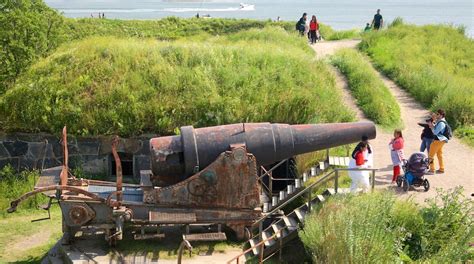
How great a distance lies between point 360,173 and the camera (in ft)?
31.3

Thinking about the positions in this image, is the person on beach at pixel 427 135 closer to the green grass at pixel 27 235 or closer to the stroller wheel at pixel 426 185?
the stroller wheel at pixel 426 185

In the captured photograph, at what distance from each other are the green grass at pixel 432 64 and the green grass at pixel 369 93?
1058 millimetres

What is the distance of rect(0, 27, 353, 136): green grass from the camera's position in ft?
42.2

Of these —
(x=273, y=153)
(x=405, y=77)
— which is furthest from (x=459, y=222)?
(x=405, y=77)

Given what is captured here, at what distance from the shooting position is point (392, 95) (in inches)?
687

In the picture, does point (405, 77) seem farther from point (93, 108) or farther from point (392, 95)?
point (93, 108)

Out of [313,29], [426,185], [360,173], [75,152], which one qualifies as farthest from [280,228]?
[313,29]

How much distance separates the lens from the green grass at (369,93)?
1504cm

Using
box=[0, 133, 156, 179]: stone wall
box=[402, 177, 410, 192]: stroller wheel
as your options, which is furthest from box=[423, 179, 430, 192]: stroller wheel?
box=[0, 133, 156, 179]: stone wall

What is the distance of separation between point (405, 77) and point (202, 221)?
1169cm

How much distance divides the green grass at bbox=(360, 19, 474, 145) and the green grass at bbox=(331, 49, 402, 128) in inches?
41.6

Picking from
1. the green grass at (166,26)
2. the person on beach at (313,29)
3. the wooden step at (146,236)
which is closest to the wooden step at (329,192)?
the wooden step at (146,236)

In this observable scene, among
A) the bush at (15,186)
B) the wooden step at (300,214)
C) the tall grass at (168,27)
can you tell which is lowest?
the bush at (15,186)

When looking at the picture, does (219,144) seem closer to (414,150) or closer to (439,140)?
(439,140)
